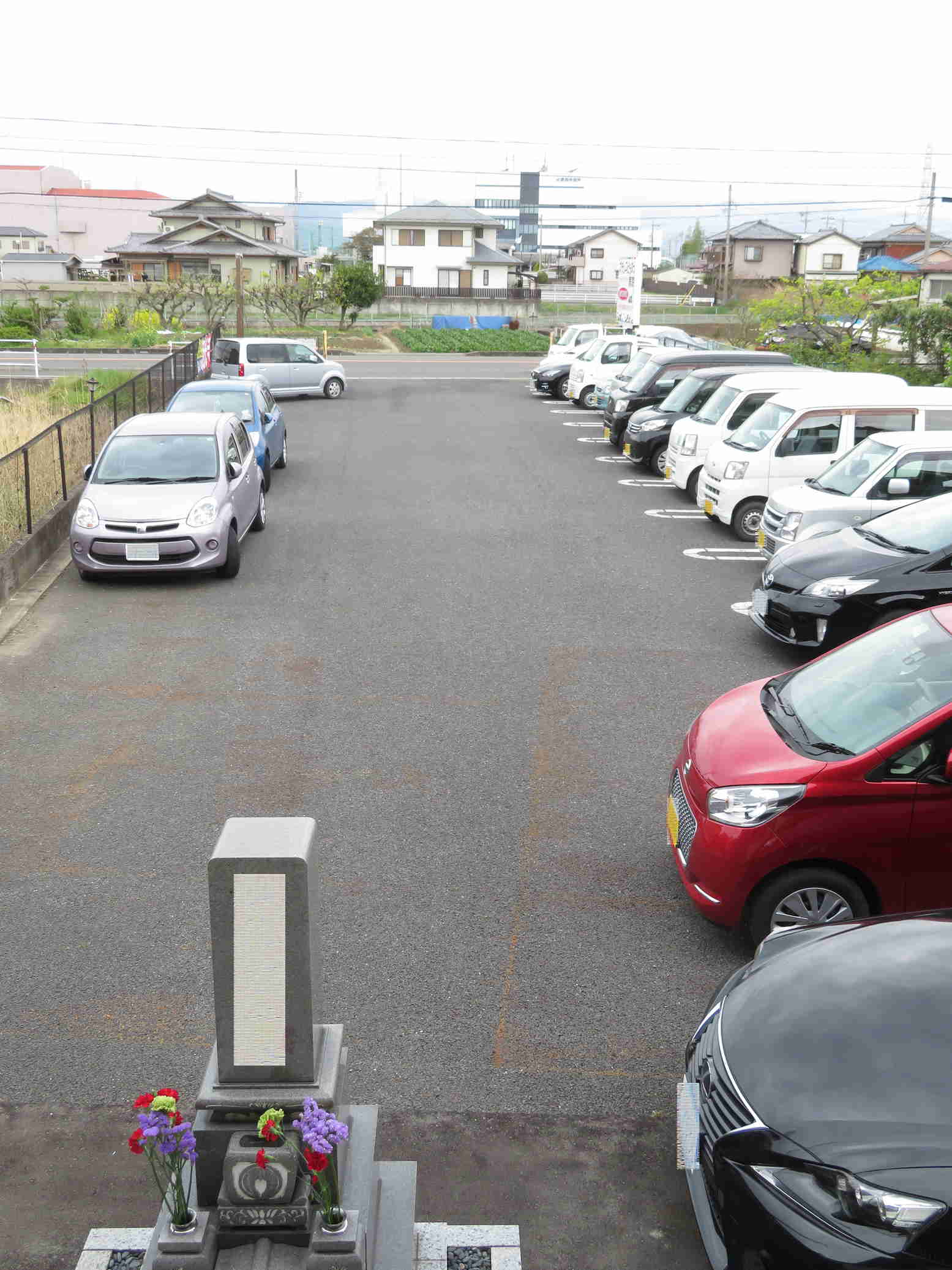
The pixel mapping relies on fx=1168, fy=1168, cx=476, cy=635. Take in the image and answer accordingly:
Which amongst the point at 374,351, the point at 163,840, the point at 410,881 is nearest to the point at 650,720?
the point at 410,881

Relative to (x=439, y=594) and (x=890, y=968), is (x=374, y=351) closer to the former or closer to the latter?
(x=439, y=594)

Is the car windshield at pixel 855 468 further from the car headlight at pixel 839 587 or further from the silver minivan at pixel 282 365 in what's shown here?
the silver minivan at pixel 282 365

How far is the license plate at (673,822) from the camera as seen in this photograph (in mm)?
6184

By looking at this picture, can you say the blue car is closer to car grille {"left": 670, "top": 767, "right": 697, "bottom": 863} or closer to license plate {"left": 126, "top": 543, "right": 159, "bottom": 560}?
license plate {"left": 126, "top": 543, "right": 159, "bottom": 560}

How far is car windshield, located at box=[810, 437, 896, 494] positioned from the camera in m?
12.5

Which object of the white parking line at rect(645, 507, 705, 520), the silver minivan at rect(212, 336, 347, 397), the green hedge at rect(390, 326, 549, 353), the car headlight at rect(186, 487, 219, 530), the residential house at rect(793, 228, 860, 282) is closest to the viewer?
the car headlight at rect(186, 487, 219, 530)

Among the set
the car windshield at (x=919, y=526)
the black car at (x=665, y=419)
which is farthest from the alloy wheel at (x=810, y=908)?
the black car at (x=665, y=419)

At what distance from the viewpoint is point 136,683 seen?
9633 millimetres

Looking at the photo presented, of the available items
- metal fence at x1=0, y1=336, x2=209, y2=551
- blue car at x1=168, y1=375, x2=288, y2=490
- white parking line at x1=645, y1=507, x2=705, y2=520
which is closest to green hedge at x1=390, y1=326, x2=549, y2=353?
metal fence at x1=0, y1=336, x2=209, y2=551

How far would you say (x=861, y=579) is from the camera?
382 inches

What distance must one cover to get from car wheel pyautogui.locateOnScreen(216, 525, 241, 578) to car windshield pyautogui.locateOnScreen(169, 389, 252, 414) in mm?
4810

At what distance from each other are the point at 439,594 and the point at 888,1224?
9330 mm

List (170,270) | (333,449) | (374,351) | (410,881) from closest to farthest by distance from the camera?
(410,881) → (333,449) → (374,351) → (170,270)

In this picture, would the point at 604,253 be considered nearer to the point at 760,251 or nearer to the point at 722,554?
the point at 760,251
